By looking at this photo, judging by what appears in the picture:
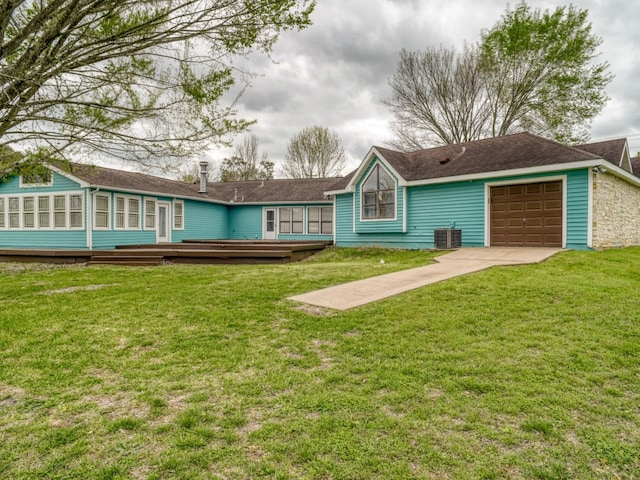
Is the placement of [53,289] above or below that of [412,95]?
below

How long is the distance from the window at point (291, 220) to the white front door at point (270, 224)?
462 millimetres

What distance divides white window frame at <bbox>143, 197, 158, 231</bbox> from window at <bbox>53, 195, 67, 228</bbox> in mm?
2941

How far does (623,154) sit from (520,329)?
11873 millimetres

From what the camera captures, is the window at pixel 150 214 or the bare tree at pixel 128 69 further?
the window at pixel 150 214

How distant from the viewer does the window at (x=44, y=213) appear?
1501 centimetres

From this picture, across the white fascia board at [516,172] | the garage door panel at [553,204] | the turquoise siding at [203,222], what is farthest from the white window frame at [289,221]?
the garage door panel at [553,204]

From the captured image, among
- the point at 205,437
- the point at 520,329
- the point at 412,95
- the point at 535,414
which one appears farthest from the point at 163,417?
the point at 412,95

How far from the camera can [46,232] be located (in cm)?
1500

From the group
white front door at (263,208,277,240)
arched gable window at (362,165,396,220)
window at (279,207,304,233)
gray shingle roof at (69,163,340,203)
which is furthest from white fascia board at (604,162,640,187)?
white front door at (263,208,277,240)

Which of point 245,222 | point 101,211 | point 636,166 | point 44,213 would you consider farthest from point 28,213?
point 636,166

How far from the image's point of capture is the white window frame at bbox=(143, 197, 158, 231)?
1617cm

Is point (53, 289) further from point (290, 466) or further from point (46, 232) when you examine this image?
point (46, 232)

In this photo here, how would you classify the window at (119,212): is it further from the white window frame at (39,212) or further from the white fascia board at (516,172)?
the white fascia board at (516,172)

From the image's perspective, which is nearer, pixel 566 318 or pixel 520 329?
pixel 520 329
